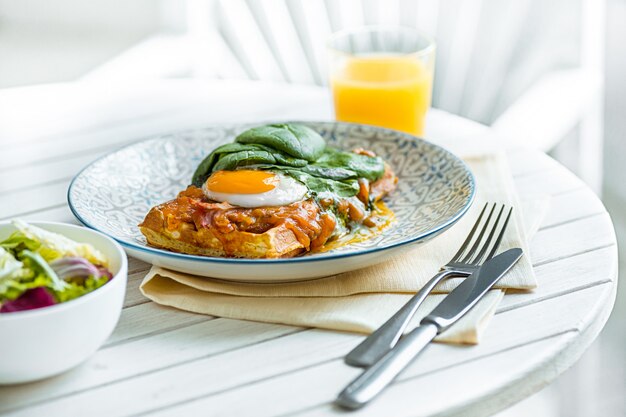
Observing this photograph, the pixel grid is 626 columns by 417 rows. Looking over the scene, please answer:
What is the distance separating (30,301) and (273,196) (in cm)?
62

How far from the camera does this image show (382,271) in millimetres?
1596

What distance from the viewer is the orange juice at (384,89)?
8.30 ft

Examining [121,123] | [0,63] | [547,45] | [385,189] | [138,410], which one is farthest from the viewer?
[0,63]

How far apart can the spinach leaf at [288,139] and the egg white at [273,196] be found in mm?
92

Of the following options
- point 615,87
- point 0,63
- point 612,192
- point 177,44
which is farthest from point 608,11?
point 0,63

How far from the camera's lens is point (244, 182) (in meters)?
1.70

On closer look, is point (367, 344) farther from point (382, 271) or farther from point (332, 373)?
point (382, 271)

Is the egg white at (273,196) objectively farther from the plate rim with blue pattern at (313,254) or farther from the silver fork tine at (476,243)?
the silver fork tine at (476,243)

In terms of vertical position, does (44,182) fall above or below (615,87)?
above

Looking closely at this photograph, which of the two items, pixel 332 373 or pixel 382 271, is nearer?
pixel 332 373

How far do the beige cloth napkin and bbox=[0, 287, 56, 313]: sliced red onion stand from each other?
32 cm

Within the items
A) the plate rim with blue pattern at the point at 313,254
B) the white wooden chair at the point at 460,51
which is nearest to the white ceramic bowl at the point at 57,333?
the plate rim with blue pattern at the point at 313,254

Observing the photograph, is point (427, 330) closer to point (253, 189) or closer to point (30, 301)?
point (253, 189)

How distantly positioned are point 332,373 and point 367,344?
79 mm
